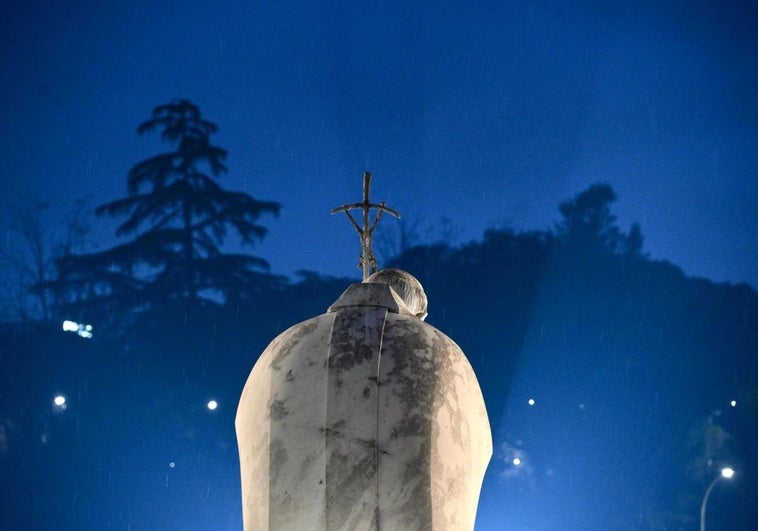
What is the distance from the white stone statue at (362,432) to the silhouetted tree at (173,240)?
59.4ft

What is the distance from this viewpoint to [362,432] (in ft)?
9.43

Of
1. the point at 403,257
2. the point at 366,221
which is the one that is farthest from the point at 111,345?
the point at 366,221

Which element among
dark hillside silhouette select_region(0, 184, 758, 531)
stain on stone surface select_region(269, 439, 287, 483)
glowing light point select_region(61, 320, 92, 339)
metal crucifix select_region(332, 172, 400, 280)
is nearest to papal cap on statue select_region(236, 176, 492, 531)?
stain on stone surface select_region(269, 439, 287, 483)

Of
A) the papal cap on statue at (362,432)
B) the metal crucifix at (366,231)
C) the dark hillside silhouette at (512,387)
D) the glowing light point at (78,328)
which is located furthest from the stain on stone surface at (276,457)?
the glowing light point at (78,328)

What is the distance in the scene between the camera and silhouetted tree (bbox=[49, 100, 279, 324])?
20359 mm

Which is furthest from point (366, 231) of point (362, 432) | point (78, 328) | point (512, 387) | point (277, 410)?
point (78, 328)

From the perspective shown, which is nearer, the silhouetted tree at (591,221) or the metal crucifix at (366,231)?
the metal crucifix at (366,231)

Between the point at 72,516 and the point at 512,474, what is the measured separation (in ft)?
34.3

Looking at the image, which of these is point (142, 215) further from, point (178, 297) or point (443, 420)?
point (443, 420)

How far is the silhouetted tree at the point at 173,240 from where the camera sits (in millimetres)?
20359

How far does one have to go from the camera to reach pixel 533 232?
73.3 feet

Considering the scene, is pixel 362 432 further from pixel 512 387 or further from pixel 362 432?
pixel 512 387

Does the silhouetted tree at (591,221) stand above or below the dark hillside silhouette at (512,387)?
above

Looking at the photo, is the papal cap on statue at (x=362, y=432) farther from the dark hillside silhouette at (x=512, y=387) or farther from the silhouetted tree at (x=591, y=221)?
the silhouetted tree at (x=591, y=221)
